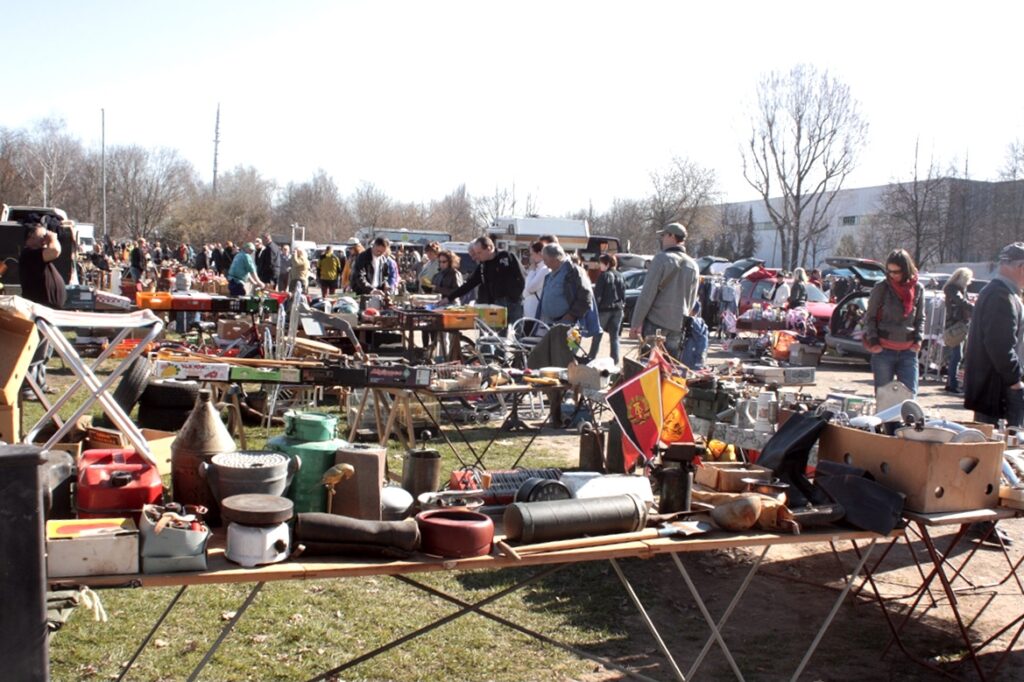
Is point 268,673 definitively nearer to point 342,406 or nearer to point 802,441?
point 802,441

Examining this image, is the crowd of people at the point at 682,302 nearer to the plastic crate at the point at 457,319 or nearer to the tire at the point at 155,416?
the plastic crate at the point at 457,319

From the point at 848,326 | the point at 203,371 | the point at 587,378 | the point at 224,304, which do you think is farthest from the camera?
the point at 848,326

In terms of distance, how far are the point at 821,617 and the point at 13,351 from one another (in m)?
4.01

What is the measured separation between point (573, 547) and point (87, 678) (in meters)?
2.04

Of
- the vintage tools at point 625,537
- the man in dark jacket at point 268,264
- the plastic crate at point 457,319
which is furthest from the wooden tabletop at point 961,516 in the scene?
the man in dark jacket at point 268,264

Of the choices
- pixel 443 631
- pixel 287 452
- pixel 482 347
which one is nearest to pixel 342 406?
pixel 482 347

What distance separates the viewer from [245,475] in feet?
9.14

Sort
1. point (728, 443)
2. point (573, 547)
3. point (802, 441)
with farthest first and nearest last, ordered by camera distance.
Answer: point (728, 443) → point (802, 441) → point (573, 547)

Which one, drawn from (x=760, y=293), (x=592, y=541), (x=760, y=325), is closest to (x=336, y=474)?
(x=592, y=541)

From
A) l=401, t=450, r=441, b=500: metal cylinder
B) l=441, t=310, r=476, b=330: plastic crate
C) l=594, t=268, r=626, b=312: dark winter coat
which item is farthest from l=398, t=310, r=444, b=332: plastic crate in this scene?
l=401, t=450, r=441, b=500: metal cylinder

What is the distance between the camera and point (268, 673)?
3682 millimetres

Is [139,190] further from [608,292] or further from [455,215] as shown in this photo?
[608,292]

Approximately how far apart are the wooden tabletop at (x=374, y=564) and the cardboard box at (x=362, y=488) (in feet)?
0.72

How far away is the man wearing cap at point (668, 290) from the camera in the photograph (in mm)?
7941
